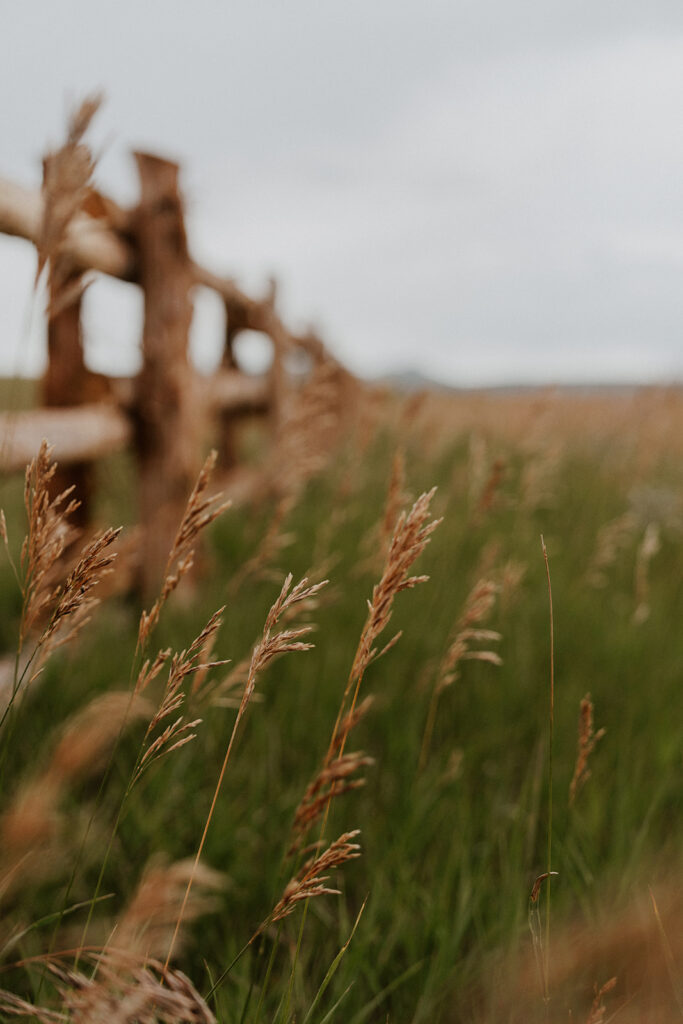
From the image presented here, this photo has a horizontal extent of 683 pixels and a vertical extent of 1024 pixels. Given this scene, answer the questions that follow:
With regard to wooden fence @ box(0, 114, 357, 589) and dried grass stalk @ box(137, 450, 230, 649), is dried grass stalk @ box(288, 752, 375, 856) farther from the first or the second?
wooden fence @ box(0, 114, 357, 589)

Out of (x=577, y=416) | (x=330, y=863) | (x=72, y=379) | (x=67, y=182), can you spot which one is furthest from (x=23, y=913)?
(x=577, y=416)

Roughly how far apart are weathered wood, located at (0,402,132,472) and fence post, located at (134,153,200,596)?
0.15 metres

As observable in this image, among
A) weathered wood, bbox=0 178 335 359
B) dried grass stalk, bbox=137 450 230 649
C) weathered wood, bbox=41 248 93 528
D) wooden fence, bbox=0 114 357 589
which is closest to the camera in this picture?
dried grass stalk, bbox=137 450 230 649

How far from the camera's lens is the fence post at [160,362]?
10.7ft

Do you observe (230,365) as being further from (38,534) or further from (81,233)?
(38,534)

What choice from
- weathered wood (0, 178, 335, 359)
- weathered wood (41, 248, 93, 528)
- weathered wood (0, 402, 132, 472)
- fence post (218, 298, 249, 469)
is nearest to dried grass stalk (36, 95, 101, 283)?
weathered wood (0, 178, 335, 359)

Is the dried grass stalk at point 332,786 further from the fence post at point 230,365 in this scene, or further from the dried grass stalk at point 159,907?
the fence post at point 230,365

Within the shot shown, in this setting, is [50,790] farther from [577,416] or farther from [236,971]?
[577,416]

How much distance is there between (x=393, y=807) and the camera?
5.69 feet

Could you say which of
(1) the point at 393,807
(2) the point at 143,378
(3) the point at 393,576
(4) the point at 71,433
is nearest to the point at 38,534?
(3) the point at 393,576

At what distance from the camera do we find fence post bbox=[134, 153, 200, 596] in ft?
10.7

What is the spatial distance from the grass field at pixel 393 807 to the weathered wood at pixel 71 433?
0.58m

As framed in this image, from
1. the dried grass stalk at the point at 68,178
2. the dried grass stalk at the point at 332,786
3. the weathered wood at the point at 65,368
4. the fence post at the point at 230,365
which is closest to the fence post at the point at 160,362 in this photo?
the weathered wood at the point at 65,368

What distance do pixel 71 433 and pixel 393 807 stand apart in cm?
162
